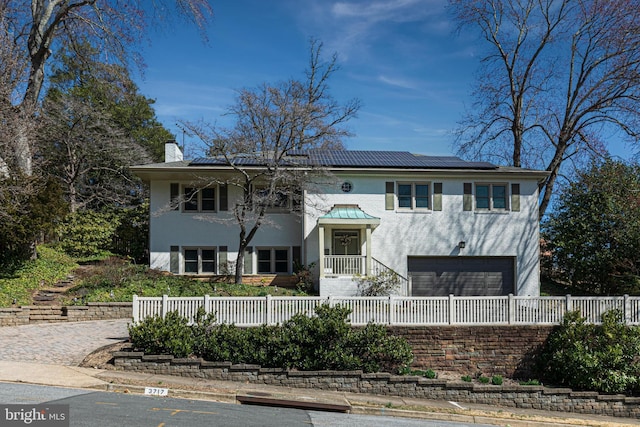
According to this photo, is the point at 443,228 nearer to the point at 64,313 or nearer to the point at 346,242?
the point at 346,242

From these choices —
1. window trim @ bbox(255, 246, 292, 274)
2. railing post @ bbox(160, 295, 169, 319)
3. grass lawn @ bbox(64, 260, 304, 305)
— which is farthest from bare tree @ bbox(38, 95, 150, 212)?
railing post @ bbox(160, 295, 169, 319)

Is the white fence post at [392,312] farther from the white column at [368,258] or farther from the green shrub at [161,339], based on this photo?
the white column at [368,258]

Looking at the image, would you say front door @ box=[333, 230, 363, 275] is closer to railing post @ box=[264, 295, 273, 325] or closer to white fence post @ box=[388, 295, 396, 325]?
white fence post @ box=[388, 295, 396, 325]

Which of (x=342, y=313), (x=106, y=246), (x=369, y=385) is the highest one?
(x=106, y=246)

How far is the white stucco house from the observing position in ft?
74.0

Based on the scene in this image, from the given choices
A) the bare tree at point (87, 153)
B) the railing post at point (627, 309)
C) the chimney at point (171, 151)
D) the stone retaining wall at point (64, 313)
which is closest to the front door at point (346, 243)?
the stone retaining wall at point (64, 313)

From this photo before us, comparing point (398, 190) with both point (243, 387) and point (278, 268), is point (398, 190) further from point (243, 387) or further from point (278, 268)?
point (243, 387)

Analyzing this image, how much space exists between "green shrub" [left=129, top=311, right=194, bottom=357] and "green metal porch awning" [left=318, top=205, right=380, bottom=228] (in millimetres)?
9767

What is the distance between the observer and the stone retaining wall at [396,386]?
474 inches

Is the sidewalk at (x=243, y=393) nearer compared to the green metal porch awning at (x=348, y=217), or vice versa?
the sidewalk at (x=243, y=393)

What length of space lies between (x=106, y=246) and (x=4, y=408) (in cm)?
1905

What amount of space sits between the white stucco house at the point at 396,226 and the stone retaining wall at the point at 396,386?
925cm

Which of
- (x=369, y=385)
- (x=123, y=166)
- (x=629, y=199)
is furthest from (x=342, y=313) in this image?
(x=123, y=166)

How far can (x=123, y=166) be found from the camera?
31.0m
